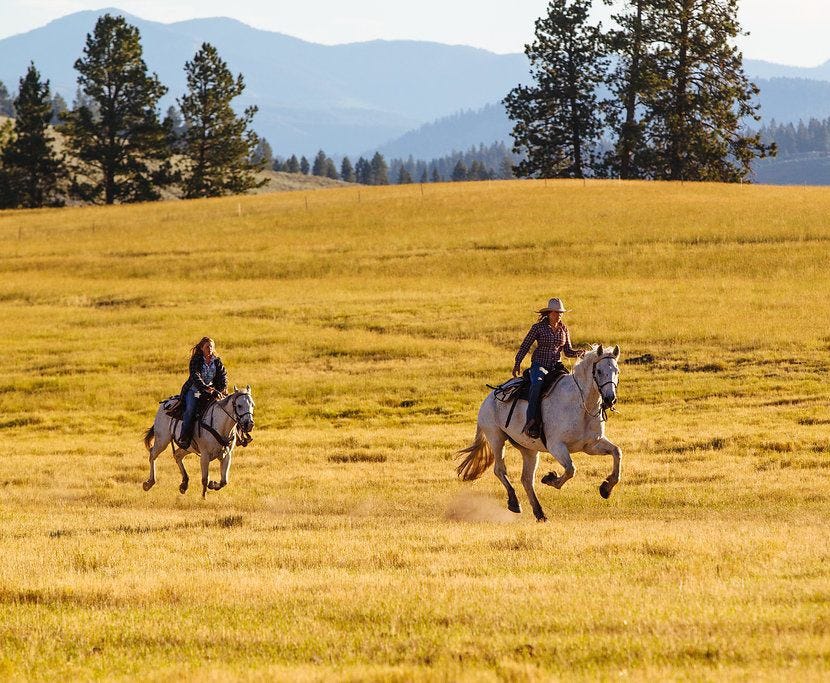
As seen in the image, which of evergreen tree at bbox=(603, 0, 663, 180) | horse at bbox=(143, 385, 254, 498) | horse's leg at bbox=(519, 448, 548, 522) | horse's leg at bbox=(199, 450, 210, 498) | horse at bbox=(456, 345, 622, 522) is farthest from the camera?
evergreen tree at bbox=(603, 0, 663, 180)

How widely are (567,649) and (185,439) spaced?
1334cm

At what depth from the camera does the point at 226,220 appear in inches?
2963

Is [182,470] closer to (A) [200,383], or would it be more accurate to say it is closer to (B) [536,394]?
(A) [200,383]

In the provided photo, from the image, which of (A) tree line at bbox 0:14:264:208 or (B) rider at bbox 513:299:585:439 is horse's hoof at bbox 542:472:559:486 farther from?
(A) tree line at bbox 0:14:264:208

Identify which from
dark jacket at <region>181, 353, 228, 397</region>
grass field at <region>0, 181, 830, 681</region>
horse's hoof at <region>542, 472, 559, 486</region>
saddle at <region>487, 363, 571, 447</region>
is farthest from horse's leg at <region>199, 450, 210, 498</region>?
horse's hoof at <region>542, 472, 559, 486</region>

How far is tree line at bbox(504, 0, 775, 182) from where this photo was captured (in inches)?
3270

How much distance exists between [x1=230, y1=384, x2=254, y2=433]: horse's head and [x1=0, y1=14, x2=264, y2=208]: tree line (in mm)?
74105

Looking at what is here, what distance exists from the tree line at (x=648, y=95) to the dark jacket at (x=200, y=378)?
63.1m

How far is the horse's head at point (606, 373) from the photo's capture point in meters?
15.6

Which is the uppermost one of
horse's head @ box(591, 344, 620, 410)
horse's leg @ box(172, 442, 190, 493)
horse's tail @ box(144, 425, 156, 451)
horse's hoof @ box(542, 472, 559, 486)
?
horse's head @ box(591, 344, 620, 410)

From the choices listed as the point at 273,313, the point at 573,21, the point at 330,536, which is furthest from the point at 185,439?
the point at 573,21

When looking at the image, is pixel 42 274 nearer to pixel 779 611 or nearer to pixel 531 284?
pixel 531 284

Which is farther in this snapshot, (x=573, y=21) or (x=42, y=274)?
(x=573, y=21)

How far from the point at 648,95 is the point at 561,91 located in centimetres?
970
